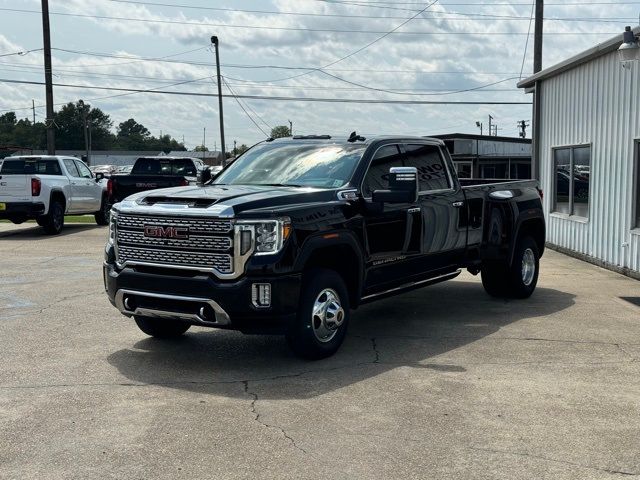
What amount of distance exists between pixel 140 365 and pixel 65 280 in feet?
17.2

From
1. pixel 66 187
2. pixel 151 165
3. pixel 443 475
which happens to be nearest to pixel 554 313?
pixel 443 475

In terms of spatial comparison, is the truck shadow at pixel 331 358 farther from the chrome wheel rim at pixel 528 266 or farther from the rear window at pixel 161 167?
the rear window at pixel 161 167

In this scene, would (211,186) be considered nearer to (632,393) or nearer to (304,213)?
(304,213)

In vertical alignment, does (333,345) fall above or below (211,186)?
below

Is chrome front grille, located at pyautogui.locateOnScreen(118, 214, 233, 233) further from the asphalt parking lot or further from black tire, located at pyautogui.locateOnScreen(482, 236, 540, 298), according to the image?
black tire, located at pyautogui.locateOnScreen(482, 236, 540, 298)

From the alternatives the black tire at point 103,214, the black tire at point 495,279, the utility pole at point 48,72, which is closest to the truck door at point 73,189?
the black tire at point 103,214

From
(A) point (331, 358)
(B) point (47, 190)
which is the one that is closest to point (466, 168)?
(B) point (47, 190)

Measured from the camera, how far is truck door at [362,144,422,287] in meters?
7.18

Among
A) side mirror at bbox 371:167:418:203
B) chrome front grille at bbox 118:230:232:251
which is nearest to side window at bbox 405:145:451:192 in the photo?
side mirror at bbox 371:167:418:203

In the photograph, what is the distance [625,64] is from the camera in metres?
12.1

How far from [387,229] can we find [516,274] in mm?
2879

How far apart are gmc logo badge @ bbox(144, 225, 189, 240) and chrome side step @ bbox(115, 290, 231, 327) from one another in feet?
1.55

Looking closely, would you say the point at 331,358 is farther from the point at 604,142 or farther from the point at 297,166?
the point at 604,142

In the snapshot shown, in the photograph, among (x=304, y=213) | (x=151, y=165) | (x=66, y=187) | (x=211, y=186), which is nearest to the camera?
(x=304, y=213)
